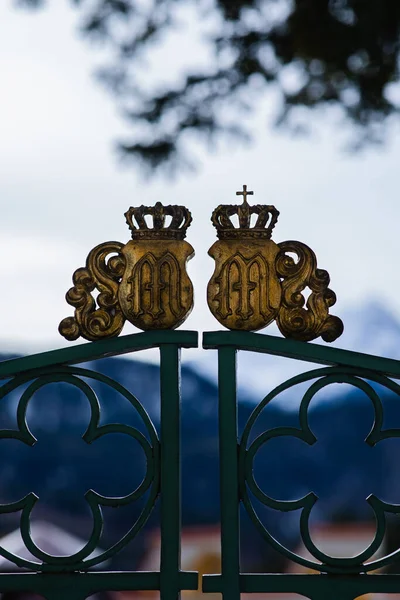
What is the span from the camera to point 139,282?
1438 millimetres

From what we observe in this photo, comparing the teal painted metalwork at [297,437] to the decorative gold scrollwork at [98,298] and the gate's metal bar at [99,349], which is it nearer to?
the gate's metal bar at [99,349]

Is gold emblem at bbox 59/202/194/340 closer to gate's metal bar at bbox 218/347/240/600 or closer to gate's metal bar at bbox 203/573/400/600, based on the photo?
gate's metal bar at bbox 218/347/240/600

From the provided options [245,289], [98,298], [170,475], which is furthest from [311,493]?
[98,298]

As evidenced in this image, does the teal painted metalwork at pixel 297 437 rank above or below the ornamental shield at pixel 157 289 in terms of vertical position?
below

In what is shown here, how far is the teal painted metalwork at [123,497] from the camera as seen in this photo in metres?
1.41

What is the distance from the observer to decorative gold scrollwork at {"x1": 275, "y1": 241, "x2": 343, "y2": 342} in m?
1.42

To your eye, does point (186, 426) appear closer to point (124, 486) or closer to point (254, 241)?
point (124, 486)

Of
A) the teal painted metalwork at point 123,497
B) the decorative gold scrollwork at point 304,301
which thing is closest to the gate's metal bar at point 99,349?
the teal painted metalwork at point 123,497

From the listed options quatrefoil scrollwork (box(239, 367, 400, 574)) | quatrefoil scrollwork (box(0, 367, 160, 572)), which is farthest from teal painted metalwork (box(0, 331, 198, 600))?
quatrefoil scrollwork (box(239, 367, 400, 574))

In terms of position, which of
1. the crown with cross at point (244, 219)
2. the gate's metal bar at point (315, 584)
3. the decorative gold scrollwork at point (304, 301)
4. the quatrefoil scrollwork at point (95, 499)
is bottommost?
the gate's metal bar at point (315, 584)

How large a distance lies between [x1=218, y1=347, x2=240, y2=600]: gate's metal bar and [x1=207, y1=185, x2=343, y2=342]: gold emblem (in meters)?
0.07

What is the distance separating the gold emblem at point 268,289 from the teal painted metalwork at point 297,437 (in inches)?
1.0

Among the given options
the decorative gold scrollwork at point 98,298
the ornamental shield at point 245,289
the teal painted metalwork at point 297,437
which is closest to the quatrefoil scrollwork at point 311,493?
the teal painted metalwork at point 297,437

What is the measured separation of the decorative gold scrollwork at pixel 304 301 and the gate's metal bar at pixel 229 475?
100 millimetres
